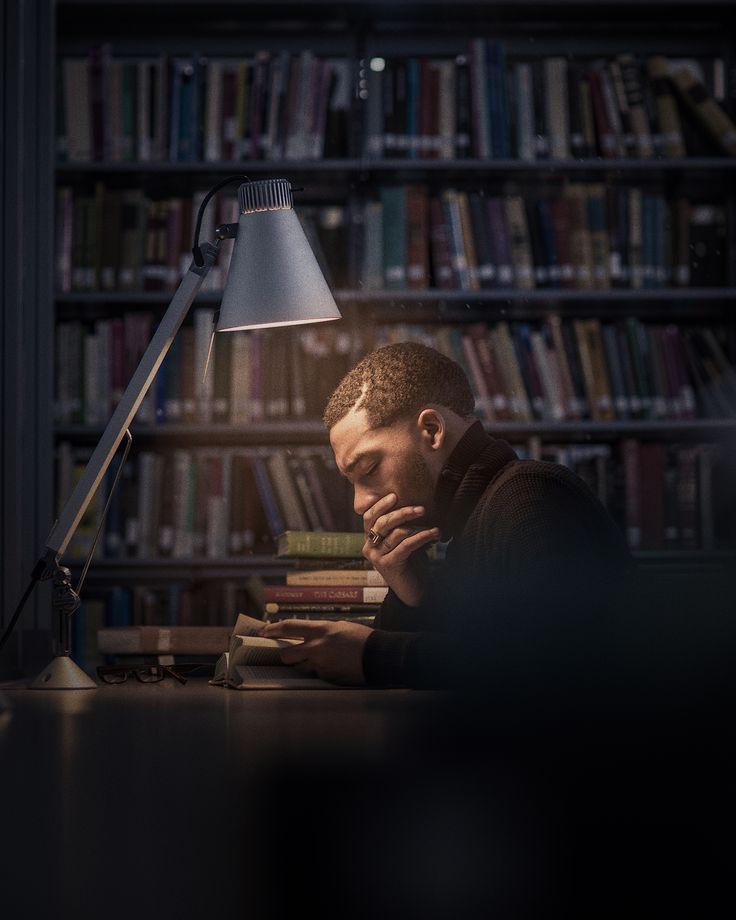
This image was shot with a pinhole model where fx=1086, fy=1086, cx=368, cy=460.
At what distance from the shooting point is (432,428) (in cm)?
147

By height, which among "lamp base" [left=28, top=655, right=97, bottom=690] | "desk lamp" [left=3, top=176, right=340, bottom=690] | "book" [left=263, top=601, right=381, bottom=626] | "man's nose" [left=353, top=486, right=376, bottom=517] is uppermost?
"desk lamp" [left=3, top=176, right=340, bottom=690]

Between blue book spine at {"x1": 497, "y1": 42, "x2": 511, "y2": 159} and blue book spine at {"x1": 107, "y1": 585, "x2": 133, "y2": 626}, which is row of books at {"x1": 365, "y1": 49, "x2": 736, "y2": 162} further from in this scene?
blue book spine at {"x1": 107, "y1": 585, "x2": 133, "y2": 626}

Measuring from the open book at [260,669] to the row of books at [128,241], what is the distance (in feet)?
5.98

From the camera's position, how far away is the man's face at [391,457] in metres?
1.46

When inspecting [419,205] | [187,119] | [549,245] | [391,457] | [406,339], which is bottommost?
[391,457]

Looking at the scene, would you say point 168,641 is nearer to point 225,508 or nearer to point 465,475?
point 465,475

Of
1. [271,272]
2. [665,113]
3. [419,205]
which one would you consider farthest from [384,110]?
Answer: [271,272]

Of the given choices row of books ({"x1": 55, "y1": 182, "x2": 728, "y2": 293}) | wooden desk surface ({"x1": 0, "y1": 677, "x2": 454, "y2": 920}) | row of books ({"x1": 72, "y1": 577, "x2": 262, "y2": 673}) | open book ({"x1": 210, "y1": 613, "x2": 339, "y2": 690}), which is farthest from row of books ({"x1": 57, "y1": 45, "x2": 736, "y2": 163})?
wooden desk surface ({"x1": 0, "y1": 677, "x2": 454, "y2": 920})

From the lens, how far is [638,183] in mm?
3240

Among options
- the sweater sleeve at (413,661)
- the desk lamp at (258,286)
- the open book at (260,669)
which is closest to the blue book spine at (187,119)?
the desk lamp at (258,286)

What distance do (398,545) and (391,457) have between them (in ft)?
0.44

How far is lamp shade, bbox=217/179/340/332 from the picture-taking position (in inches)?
55.7

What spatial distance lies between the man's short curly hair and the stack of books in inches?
6.9

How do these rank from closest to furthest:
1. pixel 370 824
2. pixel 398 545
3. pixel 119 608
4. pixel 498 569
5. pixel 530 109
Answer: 1. pixel 370 824
2. pixel 498 569
3. pixel 398 545
4. pixel 119 608
5. pixel 530 109
